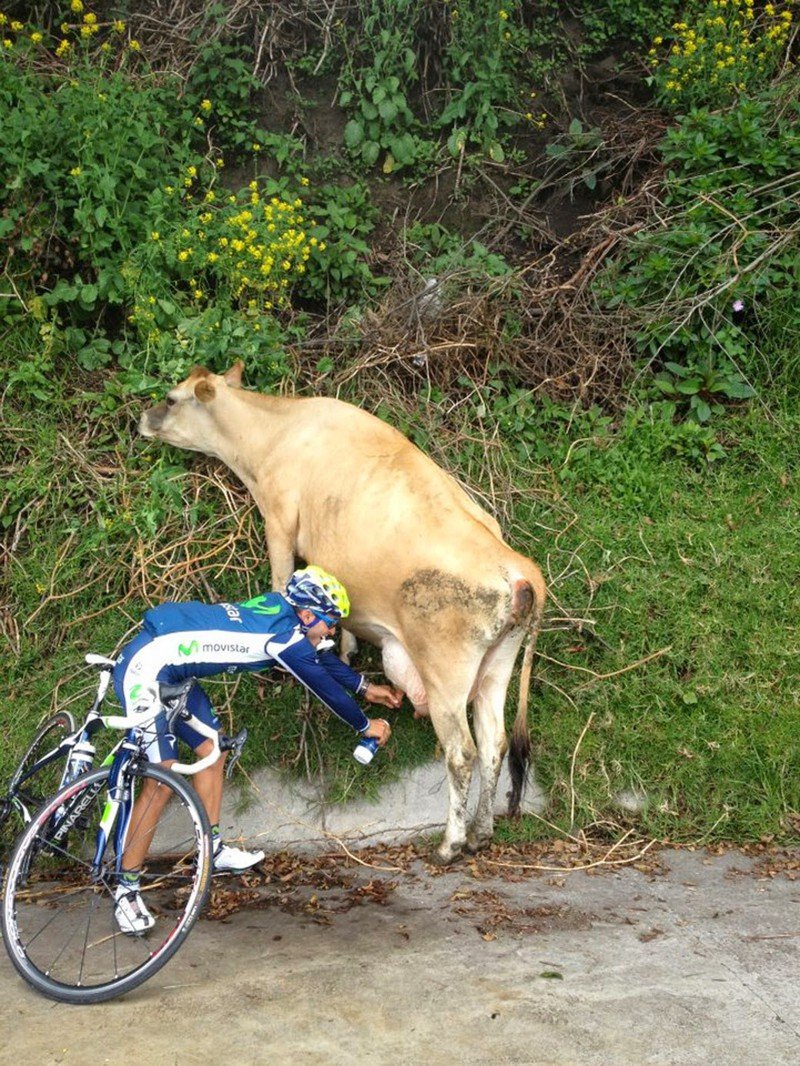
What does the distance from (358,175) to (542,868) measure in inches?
202

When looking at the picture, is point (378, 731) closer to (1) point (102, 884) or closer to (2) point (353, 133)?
(1) point (102, 884)

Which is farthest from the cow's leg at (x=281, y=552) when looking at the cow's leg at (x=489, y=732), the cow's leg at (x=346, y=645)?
the cow's leg at (x=489, y=732)

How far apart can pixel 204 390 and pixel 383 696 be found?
1.99 metres

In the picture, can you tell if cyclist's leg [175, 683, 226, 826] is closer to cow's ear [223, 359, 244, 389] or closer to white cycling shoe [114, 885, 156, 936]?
white cycling shoe [114, 885, 156, 936]

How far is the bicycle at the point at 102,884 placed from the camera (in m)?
4.50

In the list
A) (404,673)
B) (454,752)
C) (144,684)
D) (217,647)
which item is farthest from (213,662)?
(454,752)

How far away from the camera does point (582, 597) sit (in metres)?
6.75

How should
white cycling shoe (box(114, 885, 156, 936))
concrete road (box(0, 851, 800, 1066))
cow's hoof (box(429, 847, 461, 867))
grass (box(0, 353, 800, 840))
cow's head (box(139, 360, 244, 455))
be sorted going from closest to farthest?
concrete road (box(0, 851, 800, 1066))
white cycling shoe (box(114, 885, 156, 936))
cow's hoof (box(429, 847, 461, 867))
grass (box(0, 353, 800, 840))
cow's head (box(139, 360, 244, 455))

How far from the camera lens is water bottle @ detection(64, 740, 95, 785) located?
511 centimetres

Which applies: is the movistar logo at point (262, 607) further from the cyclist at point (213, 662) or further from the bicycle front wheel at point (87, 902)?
the bicycle front wheel at point (87, 902)

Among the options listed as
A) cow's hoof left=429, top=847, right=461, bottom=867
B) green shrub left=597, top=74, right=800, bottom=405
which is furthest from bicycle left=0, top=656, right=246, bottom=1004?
green shrub left=597, top=74, right=800, bottom=405

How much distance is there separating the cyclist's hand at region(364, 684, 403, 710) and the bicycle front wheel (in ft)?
3.70

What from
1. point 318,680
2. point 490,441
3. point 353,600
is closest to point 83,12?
point 490,441

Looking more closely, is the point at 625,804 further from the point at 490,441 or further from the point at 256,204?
the point at 256,204
